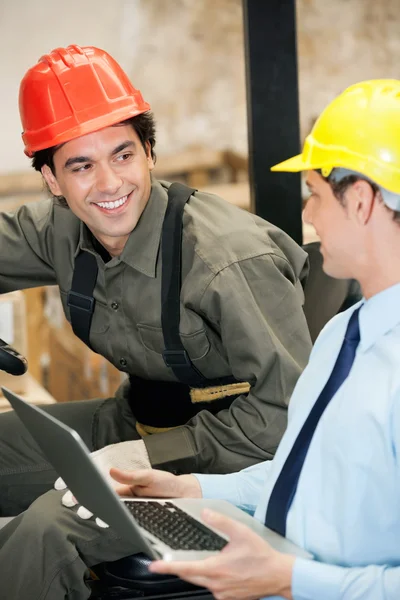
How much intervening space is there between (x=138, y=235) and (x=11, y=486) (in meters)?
0.67

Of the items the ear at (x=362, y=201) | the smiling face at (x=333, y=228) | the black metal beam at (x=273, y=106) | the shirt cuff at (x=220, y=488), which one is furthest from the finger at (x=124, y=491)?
the black metal beam at (x=273, y=106)

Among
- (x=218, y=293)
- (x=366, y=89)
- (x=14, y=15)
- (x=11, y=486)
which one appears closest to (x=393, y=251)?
(x=366, y=89)

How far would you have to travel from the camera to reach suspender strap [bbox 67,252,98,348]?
2.27 meters

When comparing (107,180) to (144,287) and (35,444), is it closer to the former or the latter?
(144,287)

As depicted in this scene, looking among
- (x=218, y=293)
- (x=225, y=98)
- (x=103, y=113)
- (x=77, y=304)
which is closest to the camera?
(x=218, y=293)

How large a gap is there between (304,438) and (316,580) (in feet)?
0.66

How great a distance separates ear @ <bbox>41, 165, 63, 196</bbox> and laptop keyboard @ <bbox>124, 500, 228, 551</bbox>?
3.20ft

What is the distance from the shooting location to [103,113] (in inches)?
84.1

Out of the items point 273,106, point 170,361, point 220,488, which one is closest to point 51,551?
point 220,488

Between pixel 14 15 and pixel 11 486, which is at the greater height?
pixel 14 15

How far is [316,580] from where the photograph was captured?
129 centimetres

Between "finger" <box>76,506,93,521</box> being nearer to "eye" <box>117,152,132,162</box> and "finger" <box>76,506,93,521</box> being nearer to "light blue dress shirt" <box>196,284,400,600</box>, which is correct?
"light blue dress shirt" <box>196,284,400,600</box>

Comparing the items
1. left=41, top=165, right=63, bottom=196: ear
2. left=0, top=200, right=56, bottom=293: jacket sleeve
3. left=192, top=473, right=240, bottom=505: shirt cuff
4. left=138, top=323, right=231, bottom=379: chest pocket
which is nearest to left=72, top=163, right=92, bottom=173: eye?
left=41, top=165, right=63, bottom=196: ear

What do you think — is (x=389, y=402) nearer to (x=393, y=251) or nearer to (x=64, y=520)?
(x=393, y=251)
